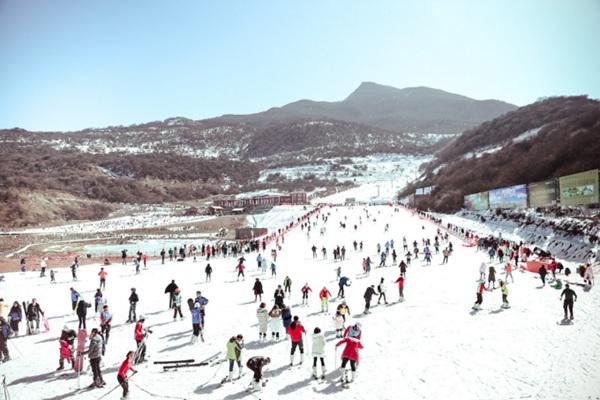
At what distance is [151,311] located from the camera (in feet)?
49.0

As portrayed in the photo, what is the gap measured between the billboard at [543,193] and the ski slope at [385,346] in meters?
14.9

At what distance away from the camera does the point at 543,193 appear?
32344 mm

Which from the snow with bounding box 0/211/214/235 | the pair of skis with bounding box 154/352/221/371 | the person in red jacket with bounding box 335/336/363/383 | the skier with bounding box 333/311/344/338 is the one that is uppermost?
the person in red jacket with bounding box 335/336/363/383

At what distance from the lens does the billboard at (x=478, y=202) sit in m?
46.6

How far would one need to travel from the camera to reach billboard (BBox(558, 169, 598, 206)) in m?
25.7

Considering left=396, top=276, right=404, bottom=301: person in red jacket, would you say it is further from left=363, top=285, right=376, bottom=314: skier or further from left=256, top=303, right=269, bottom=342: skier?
left=256, top=303, right=269, bottom=342: skier

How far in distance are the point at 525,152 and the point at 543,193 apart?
3712cm

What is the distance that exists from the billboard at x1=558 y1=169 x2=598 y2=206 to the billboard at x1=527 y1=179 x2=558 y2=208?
1285 millimetres

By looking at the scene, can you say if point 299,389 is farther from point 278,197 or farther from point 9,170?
point 9,170

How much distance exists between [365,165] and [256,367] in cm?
14929

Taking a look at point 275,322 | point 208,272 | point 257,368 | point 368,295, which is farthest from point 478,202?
point 257,368

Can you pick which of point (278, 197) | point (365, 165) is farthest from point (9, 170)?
point (365, 165)

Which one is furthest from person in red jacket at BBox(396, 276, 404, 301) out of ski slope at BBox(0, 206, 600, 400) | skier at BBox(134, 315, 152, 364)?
skier at BBox(134, 315, 152, 364)

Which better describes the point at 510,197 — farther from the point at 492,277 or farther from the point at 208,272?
the point at 208,272
